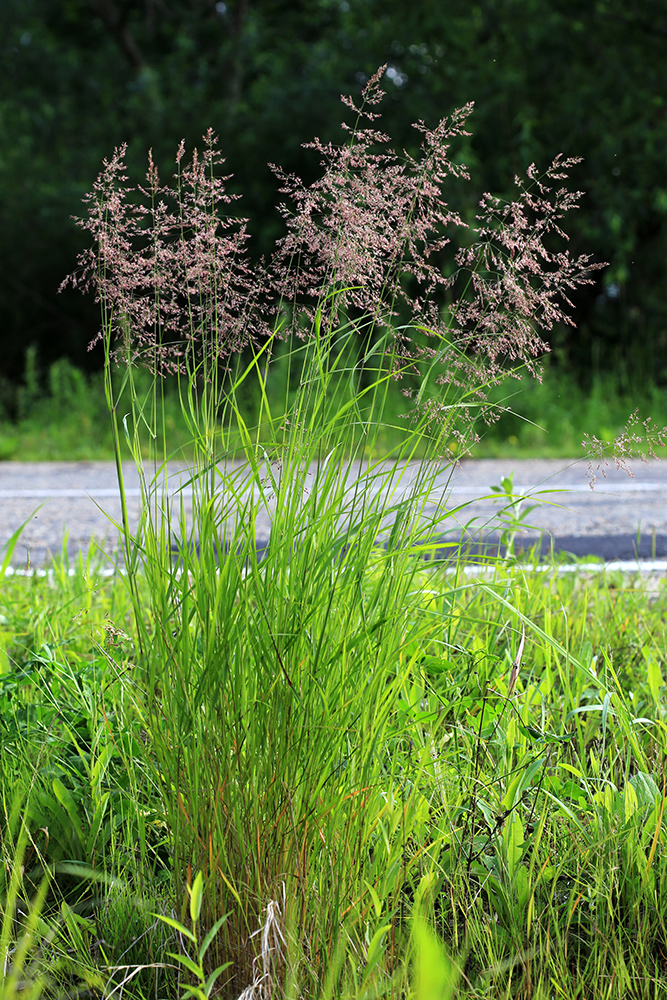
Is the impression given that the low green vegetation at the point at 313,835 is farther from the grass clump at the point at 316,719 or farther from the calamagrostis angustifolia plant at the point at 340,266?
the calamagrostis angustifolia plant at the point at 340,266

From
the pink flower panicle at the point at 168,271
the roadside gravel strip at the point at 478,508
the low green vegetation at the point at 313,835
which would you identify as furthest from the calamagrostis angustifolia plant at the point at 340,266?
the roadside gravel strip at the point at 478,508

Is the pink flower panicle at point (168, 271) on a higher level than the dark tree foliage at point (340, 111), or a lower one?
lower

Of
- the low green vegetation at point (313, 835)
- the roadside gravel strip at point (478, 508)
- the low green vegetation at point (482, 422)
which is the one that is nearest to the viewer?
the low green vegetation at point (313, 835)

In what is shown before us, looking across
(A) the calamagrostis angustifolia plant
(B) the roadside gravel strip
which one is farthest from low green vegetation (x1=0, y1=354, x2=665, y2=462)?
(A) the calamagrostis angustifolia plant

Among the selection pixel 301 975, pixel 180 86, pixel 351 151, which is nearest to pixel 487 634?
pixel 301 975

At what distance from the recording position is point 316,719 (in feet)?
4.51

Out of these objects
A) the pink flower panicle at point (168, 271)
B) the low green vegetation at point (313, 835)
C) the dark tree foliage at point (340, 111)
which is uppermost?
the dark tree foliage at point (340, 111)

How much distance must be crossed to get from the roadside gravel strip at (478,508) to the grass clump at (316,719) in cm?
191

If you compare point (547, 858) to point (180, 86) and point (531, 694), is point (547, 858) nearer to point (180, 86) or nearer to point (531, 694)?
point (531, 694)

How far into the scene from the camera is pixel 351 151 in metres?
1.60

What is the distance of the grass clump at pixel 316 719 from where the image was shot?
4.54 feet

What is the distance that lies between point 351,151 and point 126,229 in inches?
17.6

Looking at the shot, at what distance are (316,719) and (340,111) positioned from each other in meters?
10.3

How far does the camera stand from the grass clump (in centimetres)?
138
